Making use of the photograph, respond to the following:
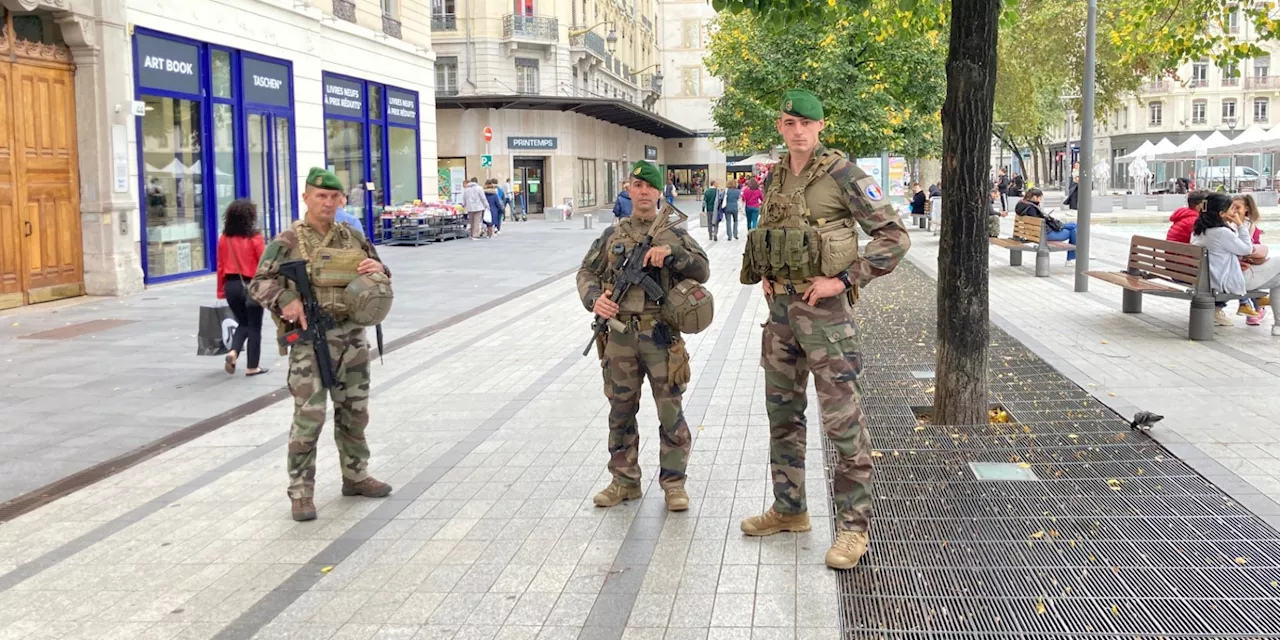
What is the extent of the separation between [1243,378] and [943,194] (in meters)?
3.08

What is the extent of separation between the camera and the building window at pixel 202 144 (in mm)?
15875

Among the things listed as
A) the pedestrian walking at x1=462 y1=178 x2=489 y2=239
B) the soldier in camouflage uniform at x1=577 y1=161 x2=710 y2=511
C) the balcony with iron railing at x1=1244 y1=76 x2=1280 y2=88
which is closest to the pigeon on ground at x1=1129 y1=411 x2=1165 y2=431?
the soldier in camouflage uniform at x1=577 y1=161 x2=710 y2=511

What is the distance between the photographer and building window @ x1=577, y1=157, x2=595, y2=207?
47.9 meters

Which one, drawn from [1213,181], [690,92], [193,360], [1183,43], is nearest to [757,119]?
[1183,43]

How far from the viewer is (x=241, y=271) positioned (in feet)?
30.4

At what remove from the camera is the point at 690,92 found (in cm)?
7700

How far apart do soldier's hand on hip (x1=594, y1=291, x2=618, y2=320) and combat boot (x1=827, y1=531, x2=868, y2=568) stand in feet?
4.72

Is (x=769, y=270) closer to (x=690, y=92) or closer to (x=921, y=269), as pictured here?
(x=921, y=269)

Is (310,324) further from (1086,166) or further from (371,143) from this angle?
(371,143)

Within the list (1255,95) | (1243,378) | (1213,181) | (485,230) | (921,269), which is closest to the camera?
(1243,378)

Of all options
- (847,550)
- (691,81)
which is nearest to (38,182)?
(847,550)

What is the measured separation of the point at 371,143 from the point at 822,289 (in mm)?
21344

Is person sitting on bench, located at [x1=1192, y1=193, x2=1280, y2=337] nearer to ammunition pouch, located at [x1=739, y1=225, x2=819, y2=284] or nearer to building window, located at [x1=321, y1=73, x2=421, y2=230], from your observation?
ammunition pouch, located at [x1=739, y1=225, x2=819, y2=284]

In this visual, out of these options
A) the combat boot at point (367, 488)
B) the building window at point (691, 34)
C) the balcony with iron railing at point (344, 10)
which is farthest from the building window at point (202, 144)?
the building window at point (691, 34)
